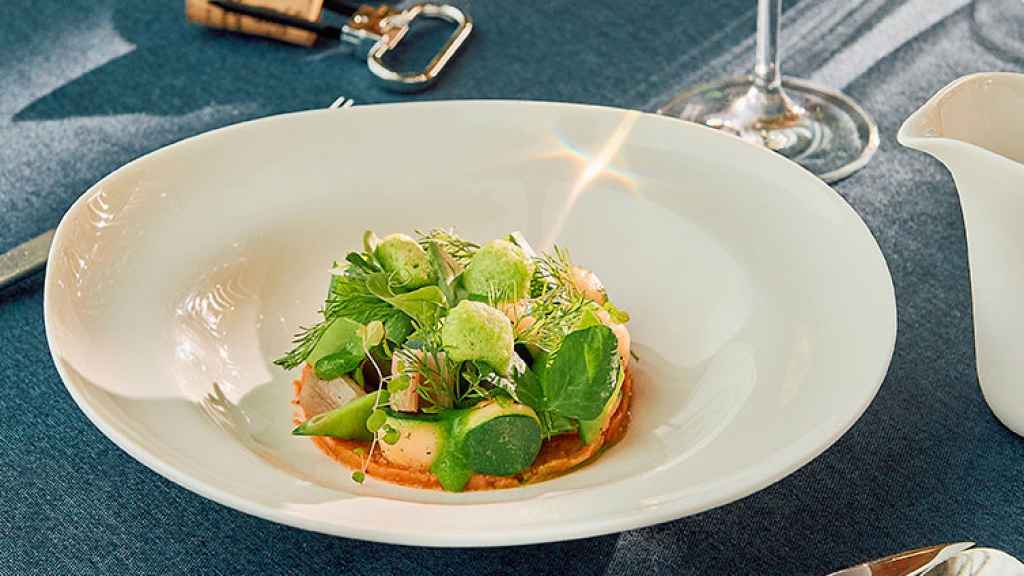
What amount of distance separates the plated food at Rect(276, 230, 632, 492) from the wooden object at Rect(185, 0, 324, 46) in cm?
60

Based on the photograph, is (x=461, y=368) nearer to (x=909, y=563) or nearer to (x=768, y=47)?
(x=909, y=563)

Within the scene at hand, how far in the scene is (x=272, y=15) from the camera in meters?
1.46

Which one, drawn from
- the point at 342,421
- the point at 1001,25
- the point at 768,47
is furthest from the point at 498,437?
the point at 1001,25

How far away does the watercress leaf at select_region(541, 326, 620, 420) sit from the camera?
2.61ft

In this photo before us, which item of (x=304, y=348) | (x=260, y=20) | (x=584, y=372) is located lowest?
(x=260, y=20)

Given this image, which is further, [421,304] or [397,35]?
[397,35]

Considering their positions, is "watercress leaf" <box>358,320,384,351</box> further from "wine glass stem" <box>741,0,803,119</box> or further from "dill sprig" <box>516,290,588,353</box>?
"wine glass stem" <box>741,0,803,119</box>

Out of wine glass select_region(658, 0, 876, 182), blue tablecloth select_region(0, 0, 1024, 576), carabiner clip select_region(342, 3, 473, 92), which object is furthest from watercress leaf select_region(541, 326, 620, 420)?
carabiner clip select_region(342, 3, 473, 92)

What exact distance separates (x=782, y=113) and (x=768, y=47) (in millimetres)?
73

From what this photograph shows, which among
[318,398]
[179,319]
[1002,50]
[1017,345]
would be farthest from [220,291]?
[1002,50]

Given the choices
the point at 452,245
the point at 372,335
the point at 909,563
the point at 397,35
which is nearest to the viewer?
the point at 909,563

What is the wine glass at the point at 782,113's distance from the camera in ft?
4.11

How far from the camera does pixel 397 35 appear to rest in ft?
4.66

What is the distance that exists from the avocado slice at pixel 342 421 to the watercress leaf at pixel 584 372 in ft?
0.41
